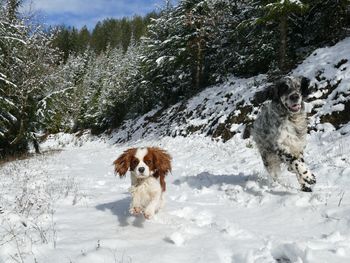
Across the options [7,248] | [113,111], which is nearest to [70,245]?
[7,248]

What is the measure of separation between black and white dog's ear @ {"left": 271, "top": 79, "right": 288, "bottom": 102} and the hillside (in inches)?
22.3

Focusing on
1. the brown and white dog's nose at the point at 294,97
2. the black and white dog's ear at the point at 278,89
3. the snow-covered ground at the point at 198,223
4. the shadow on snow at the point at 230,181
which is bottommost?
the snow-covered ground at the point at 198,223

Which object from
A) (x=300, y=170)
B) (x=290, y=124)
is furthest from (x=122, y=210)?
(x=290, y=124)

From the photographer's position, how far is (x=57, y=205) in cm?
794

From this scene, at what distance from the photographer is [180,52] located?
31625 mm

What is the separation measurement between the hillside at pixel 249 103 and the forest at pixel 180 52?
1358mm

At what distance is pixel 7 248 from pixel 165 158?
2.90 metres

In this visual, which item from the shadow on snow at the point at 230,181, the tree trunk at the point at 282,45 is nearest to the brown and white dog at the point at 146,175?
the shadow on snow at the point at 230,181

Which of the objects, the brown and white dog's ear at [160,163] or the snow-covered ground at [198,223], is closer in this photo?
the snow-covered ground at [198,223]

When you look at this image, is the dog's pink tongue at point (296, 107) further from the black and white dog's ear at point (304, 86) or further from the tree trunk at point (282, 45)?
the tree trunk at point (282, 45)

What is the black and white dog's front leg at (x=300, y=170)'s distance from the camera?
7.79 m

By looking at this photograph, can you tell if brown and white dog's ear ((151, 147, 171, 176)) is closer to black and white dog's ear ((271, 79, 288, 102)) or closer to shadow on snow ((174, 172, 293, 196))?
shadow on snow ((174, 172, 293, 196))

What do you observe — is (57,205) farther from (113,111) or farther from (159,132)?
(113,111)

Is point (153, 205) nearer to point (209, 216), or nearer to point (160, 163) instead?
point (160, 163)
